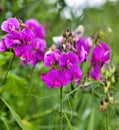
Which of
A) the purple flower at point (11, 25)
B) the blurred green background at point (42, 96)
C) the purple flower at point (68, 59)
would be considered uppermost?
the purple flower at point (11, 25)


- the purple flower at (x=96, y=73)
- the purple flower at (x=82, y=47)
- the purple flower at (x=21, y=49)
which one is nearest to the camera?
the purple flower at (x=21, y=49)

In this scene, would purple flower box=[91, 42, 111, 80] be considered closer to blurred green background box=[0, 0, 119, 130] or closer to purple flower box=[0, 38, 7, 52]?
blurred green background box=[0, 0, 119, 130]

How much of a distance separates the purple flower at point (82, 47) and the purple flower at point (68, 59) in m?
0.09

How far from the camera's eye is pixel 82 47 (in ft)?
6.20

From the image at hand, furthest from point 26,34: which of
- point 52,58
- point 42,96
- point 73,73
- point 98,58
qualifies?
point 42,96

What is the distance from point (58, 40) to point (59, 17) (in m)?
1.55

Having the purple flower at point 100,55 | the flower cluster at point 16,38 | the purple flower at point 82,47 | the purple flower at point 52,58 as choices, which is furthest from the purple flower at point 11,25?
the purple flower at point 100,55

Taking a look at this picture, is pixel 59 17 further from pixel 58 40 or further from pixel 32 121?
pixel 58 40

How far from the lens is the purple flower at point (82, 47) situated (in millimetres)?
1861

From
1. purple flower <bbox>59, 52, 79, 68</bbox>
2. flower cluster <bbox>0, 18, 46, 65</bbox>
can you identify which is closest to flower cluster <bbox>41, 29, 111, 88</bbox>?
purple flower <bbox>59, 52, 79, 68</bbox>

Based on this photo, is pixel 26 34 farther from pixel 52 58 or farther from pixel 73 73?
pixel 73 73

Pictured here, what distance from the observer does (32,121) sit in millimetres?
2541

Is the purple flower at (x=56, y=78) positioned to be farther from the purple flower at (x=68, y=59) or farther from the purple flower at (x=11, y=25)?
the purple flower at (x=11, y=25)

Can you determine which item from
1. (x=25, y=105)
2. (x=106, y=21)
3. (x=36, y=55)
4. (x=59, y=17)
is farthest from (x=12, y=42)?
(x=106, y=21)
